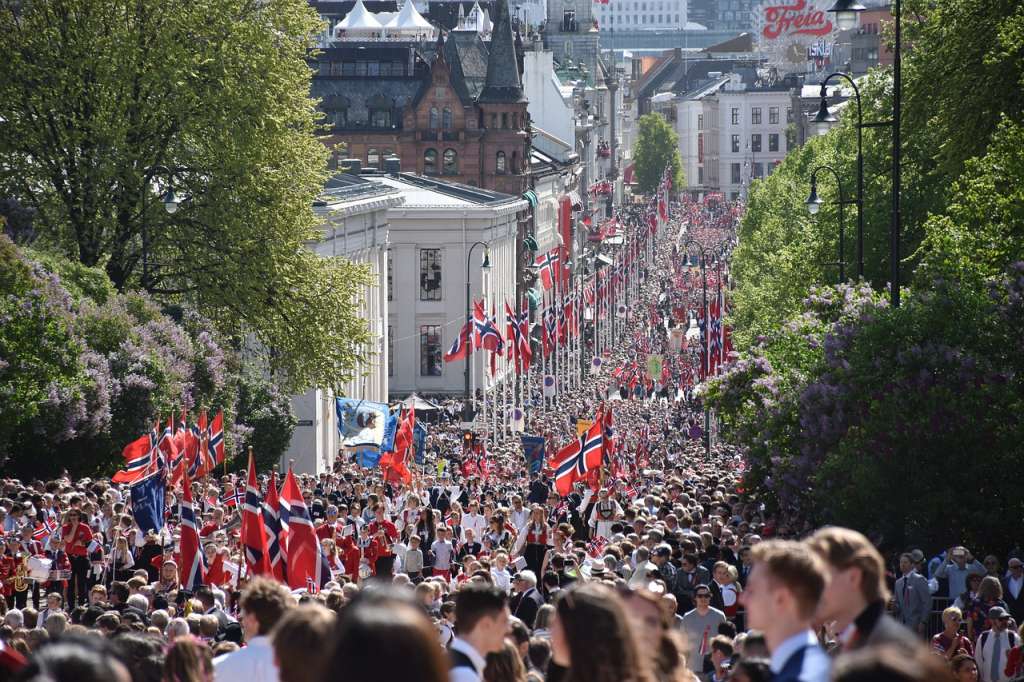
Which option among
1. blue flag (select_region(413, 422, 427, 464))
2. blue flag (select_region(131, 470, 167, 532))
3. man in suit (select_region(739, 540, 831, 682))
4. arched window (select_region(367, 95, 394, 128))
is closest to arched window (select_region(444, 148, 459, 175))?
arched window (select_region(367, 95, 394, 128))

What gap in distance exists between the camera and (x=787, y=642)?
7.08 metres

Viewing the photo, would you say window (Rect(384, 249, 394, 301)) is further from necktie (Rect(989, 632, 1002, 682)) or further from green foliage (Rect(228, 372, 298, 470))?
necktie (Rect(989, 632, 1002, 682))

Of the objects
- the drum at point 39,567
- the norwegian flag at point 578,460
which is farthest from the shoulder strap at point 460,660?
the norwegian flag at point 578,460

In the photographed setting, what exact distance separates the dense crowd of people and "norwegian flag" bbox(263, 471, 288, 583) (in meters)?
0.48

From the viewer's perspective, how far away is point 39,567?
21422 mm

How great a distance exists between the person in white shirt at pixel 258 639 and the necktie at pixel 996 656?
811cm

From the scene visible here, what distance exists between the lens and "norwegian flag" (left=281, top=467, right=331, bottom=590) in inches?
718

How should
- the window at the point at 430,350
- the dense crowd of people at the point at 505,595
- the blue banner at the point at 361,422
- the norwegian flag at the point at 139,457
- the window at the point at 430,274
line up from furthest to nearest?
the window at the point at 430,274 → the window at the point at 430,350 → the blue banner at the point at 361,422 → the norwegian flag at the point at 139,457 → the dense crowd of people at the point at 505,595

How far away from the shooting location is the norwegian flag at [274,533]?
18.5 m

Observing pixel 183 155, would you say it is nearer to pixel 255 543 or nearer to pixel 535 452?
pixel 535 452

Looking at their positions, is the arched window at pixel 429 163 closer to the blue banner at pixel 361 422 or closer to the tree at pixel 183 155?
the blue banner at pixel 361 422

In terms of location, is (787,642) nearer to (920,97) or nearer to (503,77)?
(920,97)

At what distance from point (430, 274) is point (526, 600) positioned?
227 ft

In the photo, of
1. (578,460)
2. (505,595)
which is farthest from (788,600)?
(578,460)
